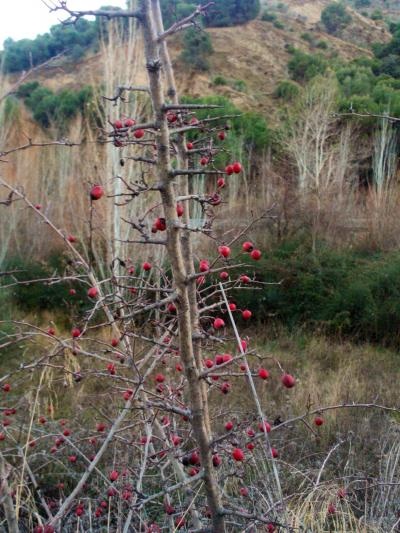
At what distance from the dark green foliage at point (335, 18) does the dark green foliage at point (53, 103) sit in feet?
69.1

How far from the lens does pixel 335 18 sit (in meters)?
37.2

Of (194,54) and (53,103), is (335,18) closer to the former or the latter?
(194,54)

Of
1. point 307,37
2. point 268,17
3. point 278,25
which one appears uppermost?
point 268,17

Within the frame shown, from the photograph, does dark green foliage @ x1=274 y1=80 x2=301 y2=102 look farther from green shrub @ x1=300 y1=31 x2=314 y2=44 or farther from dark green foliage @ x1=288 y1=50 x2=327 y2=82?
green shrub @ x1=300 y1=31 x2=314 y2=44

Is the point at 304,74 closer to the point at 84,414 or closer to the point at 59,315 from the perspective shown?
the point at 59,315

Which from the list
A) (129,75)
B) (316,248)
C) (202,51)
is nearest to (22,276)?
(129,75)

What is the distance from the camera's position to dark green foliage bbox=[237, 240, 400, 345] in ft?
28.3

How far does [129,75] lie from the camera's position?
8297 millimetres

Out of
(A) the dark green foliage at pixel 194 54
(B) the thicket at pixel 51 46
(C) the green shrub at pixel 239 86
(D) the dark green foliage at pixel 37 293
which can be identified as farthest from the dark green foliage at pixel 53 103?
(C) the green shrub at pixel 239 86

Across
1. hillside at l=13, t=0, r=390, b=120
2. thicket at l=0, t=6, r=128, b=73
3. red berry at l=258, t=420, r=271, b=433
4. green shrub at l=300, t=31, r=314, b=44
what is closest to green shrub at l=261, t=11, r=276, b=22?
hillside at l=13, t=0, r=390, b=120

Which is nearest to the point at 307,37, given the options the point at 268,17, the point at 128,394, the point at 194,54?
the point at 268,17

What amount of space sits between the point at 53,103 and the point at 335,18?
23004 millimetres

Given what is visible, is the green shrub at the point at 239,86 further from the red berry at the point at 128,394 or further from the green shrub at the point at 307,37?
the red berry at the point at 128,394

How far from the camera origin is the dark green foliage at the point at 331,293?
8625 mm
